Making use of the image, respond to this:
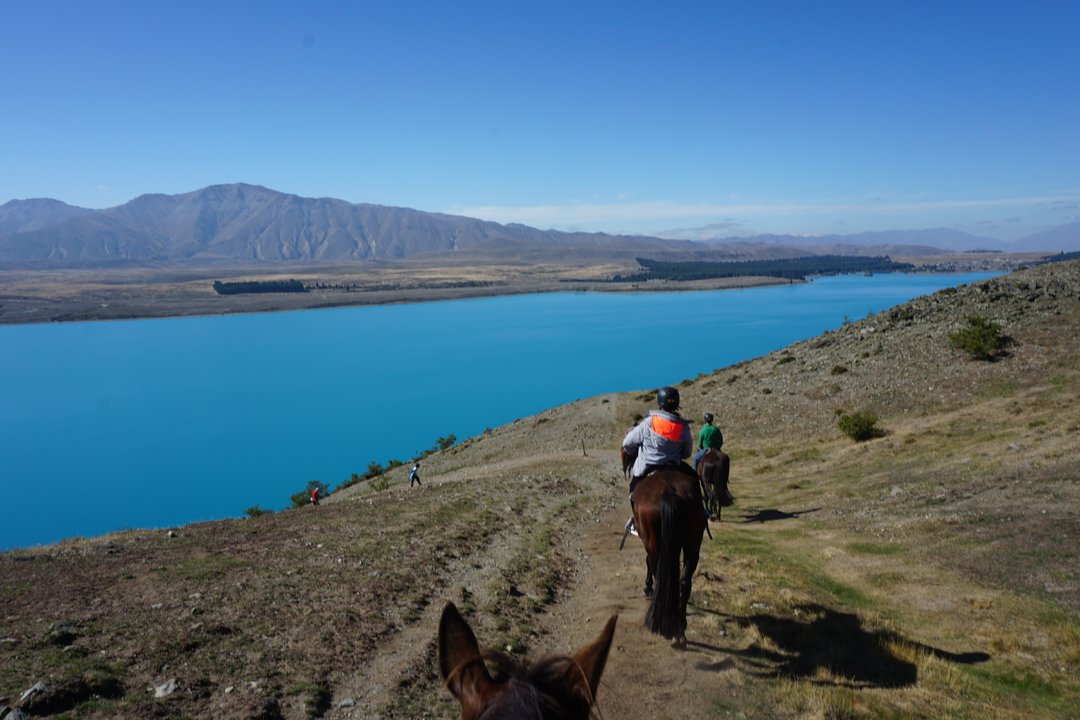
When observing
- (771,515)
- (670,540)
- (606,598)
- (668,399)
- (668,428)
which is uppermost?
(668,399)

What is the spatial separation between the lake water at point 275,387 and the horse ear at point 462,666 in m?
44.9

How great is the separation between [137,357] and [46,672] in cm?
11856

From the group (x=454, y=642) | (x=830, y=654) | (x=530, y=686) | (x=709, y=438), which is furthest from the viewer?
(x=709, y=438)

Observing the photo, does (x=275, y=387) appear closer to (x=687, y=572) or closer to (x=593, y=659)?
(x=687, y=572)

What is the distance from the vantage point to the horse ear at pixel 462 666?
7.00 ft

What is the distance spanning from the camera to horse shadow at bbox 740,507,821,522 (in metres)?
14.4

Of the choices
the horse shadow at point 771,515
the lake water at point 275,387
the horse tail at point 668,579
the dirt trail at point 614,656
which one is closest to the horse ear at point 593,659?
the dirt trail at point 614,656

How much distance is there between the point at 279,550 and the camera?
35.0 ft

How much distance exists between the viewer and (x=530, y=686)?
6.52ft

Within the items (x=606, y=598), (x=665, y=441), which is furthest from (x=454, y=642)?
(x=606, y=598)

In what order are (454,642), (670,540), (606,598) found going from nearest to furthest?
(454,642), (670,540), (606,598)

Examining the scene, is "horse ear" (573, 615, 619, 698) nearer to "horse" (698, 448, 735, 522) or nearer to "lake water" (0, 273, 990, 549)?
"horse" (698, 448, 735, 522)

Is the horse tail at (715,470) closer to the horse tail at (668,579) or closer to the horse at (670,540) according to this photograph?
the horse at (670,540)

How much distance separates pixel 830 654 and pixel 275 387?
8516 centimetres
